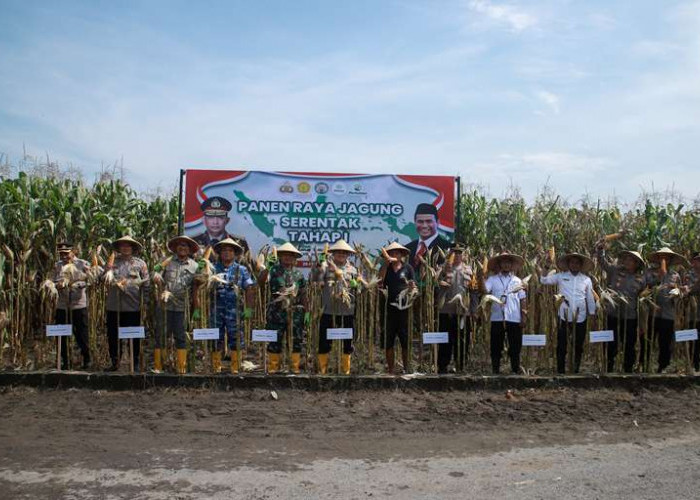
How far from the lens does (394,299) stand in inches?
269

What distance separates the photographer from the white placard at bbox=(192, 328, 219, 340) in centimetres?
629

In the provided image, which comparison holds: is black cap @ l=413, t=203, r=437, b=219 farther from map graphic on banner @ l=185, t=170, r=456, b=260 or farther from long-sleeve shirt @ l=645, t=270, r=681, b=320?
long-sleeve shirt @ l=645, t=270, r=681, b=320

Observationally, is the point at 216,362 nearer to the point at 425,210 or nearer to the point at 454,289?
the point at 454,289

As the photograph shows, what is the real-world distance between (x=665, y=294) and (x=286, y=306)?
4.51m

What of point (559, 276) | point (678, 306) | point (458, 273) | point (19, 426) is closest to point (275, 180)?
point (458, 273)

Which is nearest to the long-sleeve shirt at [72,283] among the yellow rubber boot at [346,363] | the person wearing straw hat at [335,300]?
the person wearing straw hat at [335,300]

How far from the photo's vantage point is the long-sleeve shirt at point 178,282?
6.54 meters

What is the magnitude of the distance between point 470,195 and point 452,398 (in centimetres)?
620

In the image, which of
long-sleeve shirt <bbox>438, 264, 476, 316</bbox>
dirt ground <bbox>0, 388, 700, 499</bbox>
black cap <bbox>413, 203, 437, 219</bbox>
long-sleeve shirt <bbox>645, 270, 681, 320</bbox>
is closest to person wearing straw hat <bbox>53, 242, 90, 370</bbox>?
dirt ground <bbox>0, 388, 700, 499</bbox>

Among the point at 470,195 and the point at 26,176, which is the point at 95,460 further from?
the point at 470,195

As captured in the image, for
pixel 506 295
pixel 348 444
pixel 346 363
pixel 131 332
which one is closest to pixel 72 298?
pixel 131 332

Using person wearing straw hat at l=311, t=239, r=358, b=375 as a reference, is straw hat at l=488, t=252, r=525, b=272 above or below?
above

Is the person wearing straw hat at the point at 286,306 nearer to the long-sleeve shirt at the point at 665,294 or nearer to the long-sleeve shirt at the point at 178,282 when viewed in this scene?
the long-sleeve shirt at the point at 178,282

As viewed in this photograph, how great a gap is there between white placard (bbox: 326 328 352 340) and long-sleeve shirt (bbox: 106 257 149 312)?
7.15 ft
